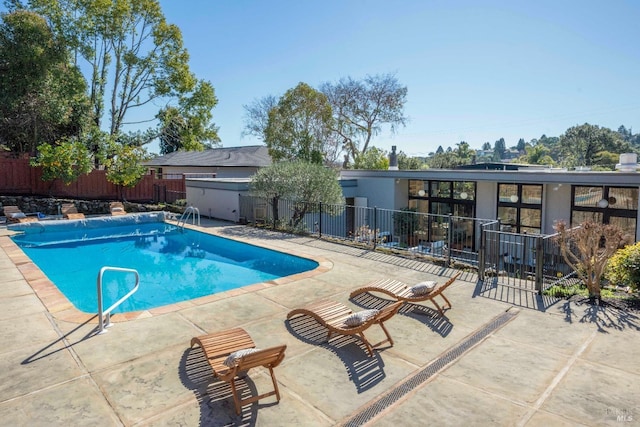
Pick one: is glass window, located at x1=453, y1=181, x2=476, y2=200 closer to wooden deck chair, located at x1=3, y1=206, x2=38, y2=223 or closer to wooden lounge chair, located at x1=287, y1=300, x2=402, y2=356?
wooden lounge chair, located at x1=287, y1=300, x2=402, y2=356

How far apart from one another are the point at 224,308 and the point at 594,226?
20.1 feet

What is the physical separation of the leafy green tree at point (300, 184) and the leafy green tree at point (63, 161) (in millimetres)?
10168

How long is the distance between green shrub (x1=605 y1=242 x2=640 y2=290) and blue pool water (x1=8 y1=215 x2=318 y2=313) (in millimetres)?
5862

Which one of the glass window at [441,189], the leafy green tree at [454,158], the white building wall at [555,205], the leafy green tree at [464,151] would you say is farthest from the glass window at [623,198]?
the leafy green tree at [464,151]

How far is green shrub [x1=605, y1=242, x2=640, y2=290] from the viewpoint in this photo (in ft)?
22.1

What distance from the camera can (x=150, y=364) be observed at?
4.61 meters

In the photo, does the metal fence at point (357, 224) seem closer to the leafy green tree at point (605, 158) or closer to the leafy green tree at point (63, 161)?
the leafy green tree at point (63, 161)

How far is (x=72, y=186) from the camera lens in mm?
20922

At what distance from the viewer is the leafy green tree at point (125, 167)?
66.8 ft

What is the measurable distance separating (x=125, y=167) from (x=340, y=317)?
60.0 ft

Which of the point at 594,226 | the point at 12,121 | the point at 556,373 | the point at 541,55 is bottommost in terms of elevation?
the point at 556,373

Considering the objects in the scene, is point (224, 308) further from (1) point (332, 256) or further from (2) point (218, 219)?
(2) point (218, 219)

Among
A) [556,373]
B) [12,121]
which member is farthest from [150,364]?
[12,121]

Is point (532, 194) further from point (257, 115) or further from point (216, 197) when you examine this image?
point (257, 115)
